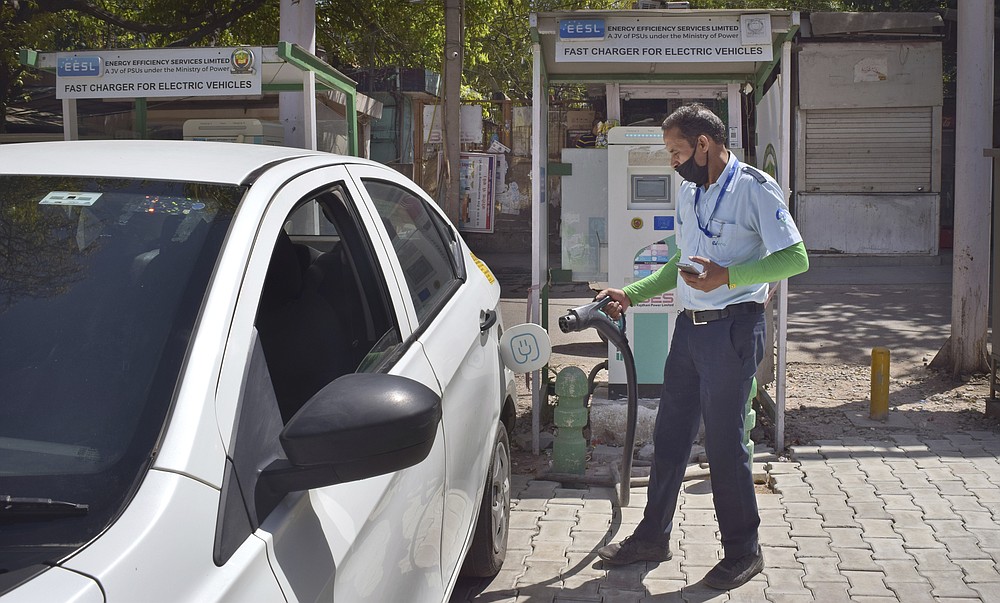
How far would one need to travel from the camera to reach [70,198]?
224cm

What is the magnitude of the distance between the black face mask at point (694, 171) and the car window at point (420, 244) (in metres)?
0.97

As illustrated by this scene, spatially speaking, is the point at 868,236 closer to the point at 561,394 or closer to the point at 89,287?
the point at 561,394

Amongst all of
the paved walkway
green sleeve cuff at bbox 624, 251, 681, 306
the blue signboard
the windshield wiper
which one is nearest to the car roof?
the windshield wiper

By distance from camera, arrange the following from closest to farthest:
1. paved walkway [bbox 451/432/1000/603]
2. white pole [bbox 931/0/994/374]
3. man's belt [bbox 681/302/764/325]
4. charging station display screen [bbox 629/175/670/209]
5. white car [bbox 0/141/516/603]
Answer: white car [bbox 0/141/516/603]
man's belt [bbox 681/302/764/325]
paved walkway [bbox 451/432/1000/603]
charging station display screen [bbox 629/175/670/209]
white pole [bbox 931/0/994/374]

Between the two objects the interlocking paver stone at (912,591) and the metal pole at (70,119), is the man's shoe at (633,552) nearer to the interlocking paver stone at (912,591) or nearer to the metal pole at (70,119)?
the interlocking paver stone at (912,591)

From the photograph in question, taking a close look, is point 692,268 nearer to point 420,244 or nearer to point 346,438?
point 420,244

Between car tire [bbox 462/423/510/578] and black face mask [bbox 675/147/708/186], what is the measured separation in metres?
1.27

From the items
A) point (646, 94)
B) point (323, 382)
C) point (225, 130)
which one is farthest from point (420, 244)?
point (225, 130)

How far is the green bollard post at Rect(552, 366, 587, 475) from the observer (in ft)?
17.4

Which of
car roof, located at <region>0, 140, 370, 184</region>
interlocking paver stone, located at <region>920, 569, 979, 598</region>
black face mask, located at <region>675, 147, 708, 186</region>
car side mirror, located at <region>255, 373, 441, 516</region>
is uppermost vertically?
black face mask, located at <region>675, 147, 708, 186</region>

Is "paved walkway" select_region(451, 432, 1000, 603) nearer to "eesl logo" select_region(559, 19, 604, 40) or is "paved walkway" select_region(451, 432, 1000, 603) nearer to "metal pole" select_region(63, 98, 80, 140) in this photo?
"eesl logo" select_region(559, 19, 604, 40)

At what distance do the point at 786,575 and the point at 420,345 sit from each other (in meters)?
2.26

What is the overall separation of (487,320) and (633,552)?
1.27 metres

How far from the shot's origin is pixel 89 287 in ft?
6.60
